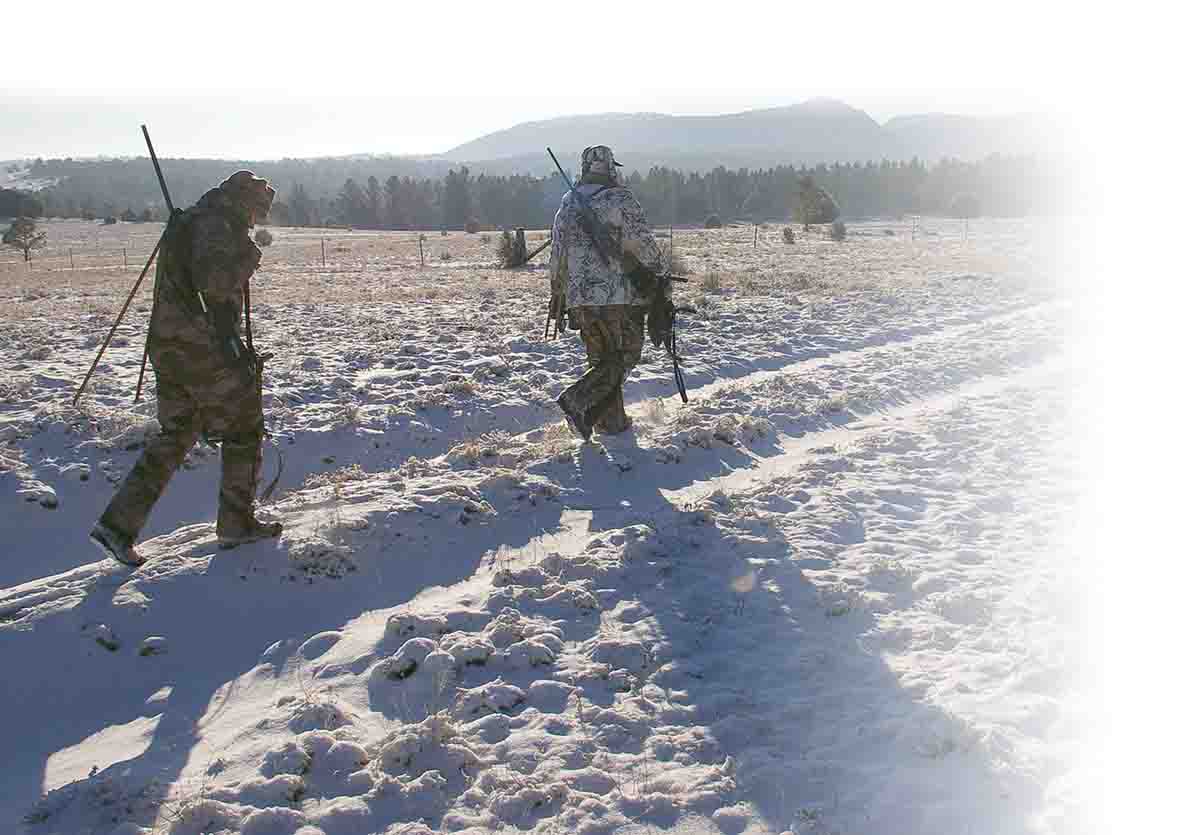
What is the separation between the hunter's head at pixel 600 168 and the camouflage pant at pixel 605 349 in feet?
3.50

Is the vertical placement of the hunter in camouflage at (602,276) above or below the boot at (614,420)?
above

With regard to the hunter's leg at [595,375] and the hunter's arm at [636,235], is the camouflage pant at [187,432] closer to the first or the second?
the hunter's leg at [595,375]

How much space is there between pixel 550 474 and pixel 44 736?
3839 millimetres

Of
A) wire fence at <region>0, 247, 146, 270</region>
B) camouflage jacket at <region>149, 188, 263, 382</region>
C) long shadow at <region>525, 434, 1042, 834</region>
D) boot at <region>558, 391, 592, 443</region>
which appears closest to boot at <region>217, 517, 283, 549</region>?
camouflage jacket at <region>149, 188, 263, 382</region>

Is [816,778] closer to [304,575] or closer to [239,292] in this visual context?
[304,575]

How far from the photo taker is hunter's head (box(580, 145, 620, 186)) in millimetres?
7141

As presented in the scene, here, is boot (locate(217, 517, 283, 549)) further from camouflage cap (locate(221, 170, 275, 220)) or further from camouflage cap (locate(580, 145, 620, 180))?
camouflage cap (locate(580, 145, 620, 180))

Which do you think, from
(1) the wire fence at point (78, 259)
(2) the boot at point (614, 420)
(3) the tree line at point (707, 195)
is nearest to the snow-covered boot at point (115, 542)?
(2) the boot at point (614, 420)

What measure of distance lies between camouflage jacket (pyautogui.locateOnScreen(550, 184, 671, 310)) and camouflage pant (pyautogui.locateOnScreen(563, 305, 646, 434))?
4.9 inches

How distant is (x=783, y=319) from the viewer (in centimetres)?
1483

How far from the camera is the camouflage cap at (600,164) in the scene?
23.4 feet

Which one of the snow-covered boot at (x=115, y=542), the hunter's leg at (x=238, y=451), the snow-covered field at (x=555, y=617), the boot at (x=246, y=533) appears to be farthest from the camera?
the boot at (x=246, y=533)

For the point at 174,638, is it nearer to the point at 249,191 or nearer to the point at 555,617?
the point at 555,617

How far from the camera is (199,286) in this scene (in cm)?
479
